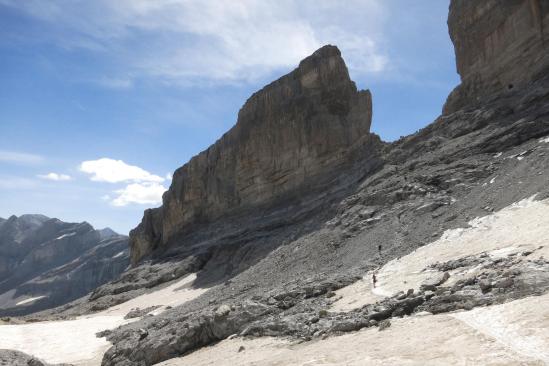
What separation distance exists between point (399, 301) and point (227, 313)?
783 centimetres

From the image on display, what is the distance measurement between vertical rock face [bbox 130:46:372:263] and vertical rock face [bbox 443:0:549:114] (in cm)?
1188

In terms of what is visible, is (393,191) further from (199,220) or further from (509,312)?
(199,220)

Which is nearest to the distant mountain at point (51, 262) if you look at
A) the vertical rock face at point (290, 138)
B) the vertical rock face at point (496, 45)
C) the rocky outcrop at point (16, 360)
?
the vertical rock face at point (290, 138)

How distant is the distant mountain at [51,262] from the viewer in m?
133

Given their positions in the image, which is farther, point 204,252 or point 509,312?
point 204,252

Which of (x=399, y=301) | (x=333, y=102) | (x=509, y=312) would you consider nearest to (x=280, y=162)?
(x=333, y=102)

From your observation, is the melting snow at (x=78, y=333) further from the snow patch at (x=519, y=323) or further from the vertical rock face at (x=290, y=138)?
the snow patch at (x=519, y=323)

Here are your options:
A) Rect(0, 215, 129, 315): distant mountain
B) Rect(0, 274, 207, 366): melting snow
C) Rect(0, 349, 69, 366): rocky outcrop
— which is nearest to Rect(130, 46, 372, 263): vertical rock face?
Rect(0, 274, 207, 366): melting snow

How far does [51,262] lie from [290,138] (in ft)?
457

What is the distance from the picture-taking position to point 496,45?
37344 millimetres

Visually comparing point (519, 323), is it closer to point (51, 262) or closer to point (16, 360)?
point (16, 360)

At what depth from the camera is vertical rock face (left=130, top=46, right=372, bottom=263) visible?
4994cm

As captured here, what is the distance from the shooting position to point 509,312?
10.6m

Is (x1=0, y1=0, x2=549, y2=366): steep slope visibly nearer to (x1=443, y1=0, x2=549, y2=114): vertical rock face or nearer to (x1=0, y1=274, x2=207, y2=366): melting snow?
(x1=443, y1=0, x2=549, y2=114): vertical rock face
